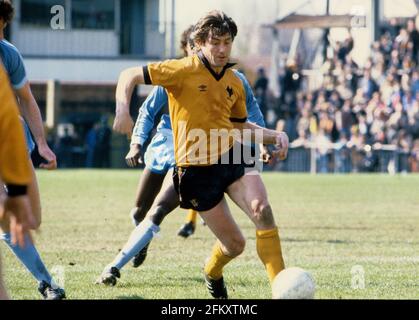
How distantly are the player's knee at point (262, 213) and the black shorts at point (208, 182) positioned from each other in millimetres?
284

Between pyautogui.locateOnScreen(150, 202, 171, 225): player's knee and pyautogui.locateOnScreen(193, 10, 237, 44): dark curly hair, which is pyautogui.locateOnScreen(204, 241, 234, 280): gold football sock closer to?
pyautogui.locateOnScreen(150, 202, 171, 225): player's knee

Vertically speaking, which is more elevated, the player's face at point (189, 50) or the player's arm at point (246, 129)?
the player's face at point (189, 50)

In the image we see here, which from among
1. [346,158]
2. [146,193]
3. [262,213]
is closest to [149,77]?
[262,213]

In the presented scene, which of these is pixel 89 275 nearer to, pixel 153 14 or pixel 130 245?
pixel 130 245

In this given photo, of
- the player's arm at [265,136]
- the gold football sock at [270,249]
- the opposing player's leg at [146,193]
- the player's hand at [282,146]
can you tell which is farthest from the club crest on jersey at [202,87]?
the opposing player's leg at [146,193]

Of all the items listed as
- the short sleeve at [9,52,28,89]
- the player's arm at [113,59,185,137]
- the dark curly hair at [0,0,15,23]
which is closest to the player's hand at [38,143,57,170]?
the short sleeve at [9,52,28,89]

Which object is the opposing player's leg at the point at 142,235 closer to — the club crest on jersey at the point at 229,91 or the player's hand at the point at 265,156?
the player's hand at the point at 265,156

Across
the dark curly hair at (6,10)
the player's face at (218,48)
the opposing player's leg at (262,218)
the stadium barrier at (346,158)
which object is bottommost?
the stadium barrier at (346,158)

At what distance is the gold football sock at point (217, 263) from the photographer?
324 inches

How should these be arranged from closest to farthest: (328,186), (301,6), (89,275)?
(89,275) → (328,186) → (301,6)

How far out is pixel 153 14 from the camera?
136 ft
